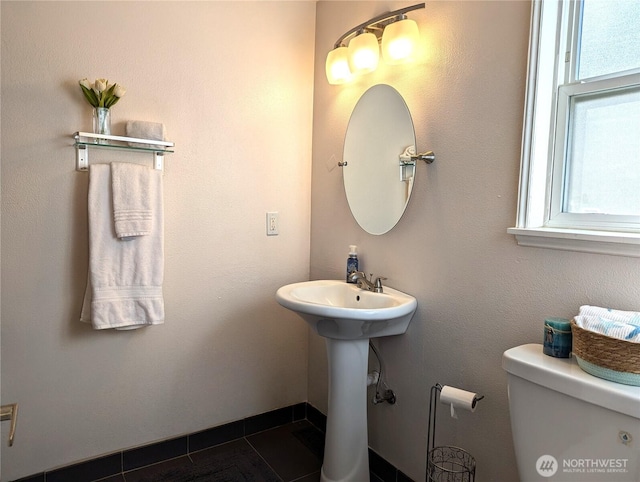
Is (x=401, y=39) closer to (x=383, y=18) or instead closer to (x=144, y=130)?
(x=383, y=18)

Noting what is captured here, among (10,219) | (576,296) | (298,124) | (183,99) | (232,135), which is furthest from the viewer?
(298,124)

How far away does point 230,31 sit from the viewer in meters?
1.87

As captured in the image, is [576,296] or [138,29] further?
[138,29]

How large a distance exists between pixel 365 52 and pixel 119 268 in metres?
1.31

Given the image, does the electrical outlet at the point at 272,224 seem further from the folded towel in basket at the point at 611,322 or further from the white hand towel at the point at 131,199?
the folded towel in basket at the point at 611,322

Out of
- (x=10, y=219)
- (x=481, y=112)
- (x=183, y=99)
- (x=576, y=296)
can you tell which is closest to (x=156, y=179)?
(x=183, y=99)

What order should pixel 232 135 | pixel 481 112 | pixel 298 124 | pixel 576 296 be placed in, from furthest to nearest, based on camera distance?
pixel 298 124 < pixel 232 135 < pixel 481 112 < pixel 576 296

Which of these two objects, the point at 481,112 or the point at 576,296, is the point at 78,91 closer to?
the point at 481,112

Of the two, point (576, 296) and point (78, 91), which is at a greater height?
point (78, 91)

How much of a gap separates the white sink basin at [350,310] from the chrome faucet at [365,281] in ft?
0.07

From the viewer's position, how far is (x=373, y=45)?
1.65m

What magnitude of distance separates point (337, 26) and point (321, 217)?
92 cm

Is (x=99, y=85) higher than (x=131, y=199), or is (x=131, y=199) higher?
(x=99, y=85)

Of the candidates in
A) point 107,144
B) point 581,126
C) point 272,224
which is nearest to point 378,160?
point 272,224
